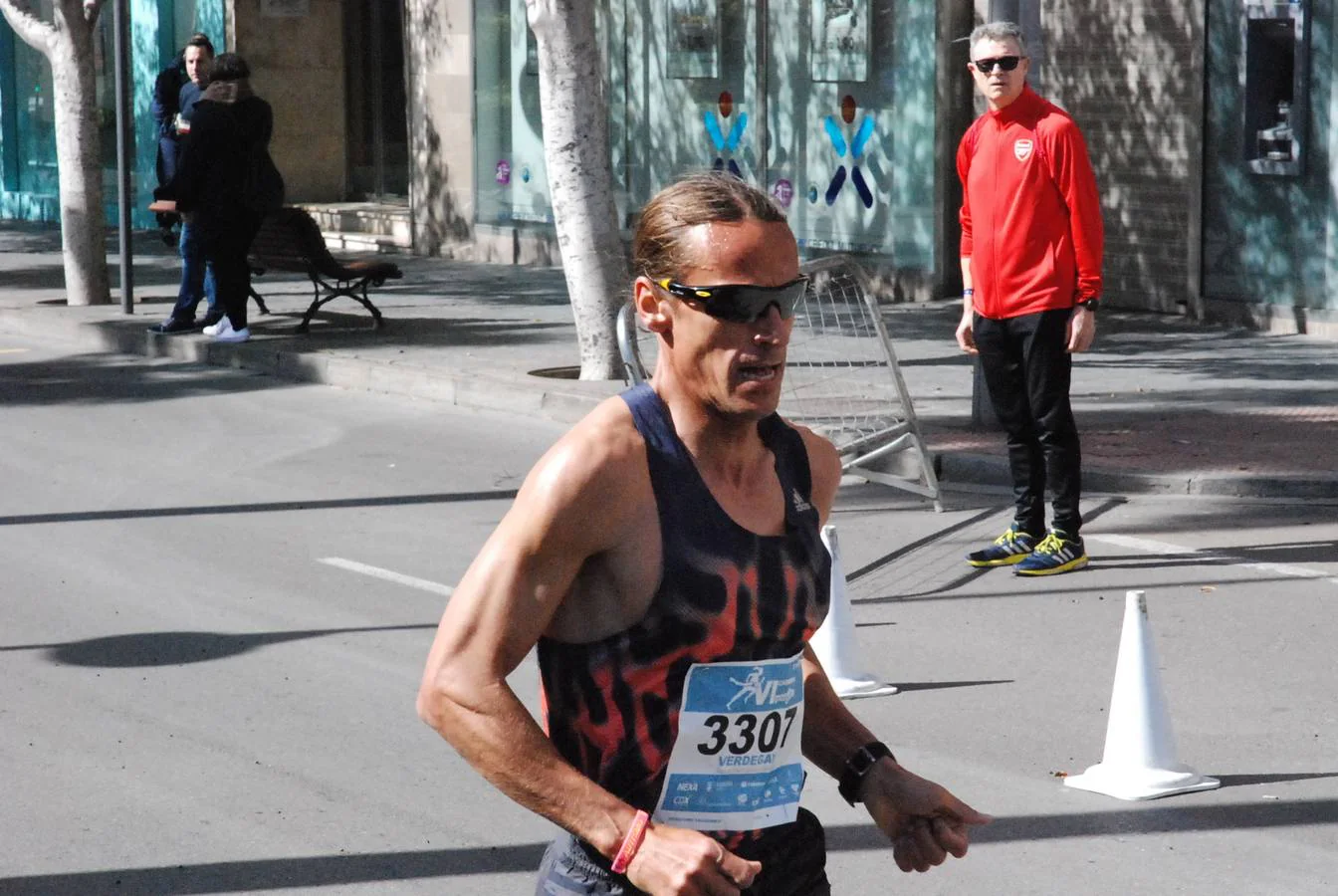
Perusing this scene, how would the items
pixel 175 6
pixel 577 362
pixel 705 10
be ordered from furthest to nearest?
pixel 175 6, pixel 705 10, pixel 577 362

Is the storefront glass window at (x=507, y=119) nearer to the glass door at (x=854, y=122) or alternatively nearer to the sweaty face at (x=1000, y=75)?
the glass door at (x=854, y=122)

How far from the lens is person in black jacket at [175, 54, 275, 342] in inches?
615

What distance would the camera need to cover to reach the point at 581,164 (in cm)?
1346

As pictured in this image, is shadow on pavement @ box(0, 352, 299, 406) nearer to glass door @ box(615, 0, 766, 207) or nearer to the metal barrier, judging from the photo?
the metal barrier

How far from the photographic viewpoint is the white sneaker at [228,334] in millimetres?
15768

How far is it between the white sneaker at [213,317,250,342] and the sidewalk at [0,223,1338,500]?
3.7 inches

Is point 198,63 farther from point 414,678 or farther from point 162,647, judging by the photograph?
point 414,678

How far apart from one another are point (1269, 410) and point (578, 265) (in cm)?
431

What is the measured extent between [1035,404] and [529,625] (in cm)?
602

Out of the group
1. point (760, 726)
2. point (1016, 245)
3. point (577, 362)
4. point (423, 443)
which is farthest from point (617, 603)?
point (577, 362)

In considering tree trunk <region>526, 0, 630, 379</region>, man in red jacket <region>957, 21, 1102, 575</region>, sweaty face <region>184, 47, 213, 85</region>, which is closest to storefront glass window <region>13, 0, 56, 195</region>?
sweaty face <region>184, 47, 213, 85</region>

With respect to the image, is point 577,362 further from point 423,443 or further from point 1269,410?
point 1269,410

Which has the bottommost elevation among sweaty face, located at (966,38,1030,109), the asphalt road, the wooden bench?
the asphalt road

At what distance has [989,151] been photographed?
8602mm
